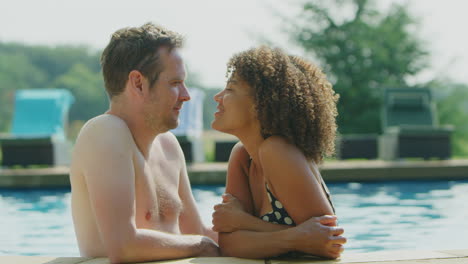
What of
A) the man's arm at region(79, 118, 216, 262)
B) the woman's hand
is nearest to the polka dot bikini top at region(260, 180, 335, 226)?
the woman's hand

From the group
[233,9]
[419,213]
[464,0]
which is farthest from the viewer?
[233,9]

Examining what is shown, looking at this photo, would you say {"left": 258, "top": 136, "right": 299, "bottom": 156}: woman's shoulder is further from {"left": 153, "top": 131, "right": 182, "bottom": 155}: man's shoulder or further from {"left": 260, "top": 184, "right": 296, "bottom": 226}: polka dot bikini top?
{"left": 153, "top": 131, "right": 182, "bottom": 155}: man's shoulder

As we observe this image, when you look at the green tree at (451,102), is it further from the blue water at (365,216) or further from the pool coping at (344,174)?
the blue water at (365,216)

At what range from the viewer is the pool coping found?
29.4 feet

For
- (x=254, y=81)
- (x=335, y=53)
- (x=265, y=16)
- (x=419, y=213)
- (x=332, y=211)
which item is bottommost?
(x=419, y=213)

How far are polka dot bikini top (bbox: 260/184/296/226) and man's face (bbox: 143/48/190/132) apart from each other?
502 mm

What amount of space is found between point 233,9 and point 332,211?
2050cm

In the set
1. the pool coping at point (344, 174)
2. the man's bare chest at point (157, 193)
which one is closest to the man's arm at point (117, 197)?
the man's bare chest at point (157, 193)

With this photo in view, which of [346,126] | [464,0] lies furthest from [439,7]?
[346,126]

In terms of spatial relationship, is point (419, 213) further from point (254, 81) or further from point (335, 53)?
point (335, 53)

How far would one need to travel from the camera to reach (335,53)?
19250mm

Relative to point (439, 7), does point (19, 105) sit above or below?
below

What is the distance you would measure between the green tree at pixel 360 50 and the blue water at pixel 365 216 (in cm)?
977

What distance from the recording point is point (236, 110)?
7.97ft
